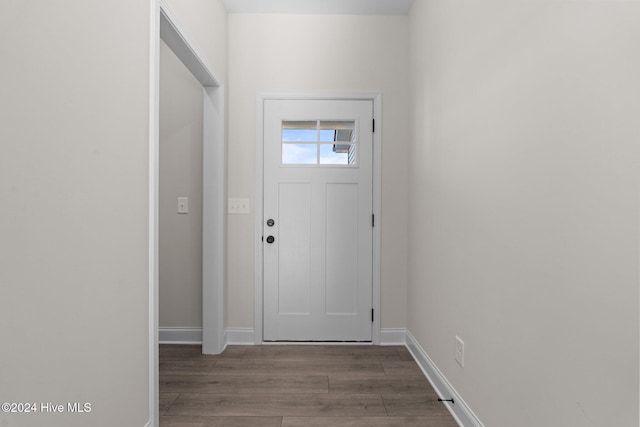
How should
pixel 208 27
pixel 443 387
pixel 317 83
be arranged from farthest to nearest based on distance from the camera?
pixel 317 83, pixel 208 27, pixel 443 387

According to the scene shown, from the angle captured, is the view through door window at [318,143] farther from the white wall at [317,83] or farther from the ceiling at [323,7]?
the ceiling at [323,7]

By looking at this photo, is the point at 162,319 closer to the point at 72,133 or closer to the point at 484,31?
the point at 72,133

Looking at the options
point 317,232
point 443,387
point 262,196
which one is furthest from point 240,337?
point 443,387

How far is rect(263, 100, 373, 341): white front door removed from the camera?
9.06 feet

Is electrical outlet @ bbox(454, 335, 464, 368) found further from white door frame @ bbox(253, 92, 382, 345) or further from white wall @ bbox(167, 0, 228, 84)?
white wall @ bbox(167, 0, 228, 84)

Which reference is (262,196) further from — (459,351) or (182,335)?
(459,351)

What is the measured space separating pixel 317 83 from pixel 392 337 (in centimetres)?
219

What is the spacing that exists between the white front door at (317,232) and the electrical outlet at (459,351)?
3.44ft

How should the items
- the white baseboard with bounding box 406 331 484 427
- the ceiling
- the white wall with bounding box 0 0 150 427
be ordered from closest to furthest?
the white wall with bounding box 0 0 150 427, the white baseboard with bounding box 406 331 484 427, the ceiling

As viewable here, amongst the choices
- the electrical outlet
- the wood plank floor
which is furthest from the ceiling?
the wood plank floor

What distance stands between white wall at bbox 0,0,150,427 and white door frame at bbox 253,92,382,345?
134cm

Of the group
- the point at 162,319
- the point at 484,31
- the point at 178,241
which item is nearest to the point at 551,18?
the point at 484,31

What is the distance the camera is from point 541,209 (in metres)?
1.11

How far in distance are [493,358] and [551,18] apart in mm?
1282
